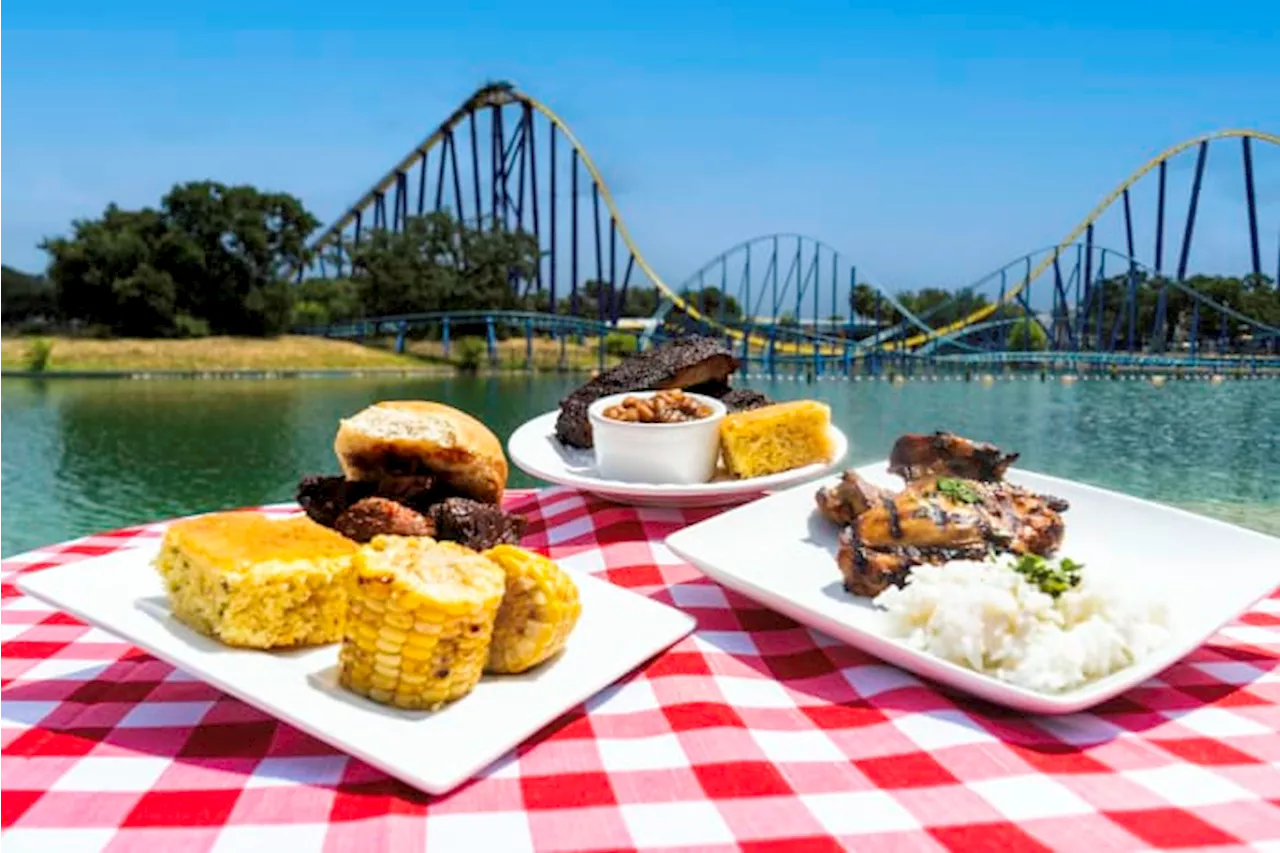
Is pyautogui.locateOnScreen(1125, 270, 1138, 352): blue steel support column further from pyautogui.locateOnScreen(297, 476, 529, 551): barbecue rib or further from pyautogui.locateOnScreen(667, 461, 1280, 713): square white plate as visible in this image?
pyautogui.locateOnScreen(297, 476, 529, 551): barbecue rib

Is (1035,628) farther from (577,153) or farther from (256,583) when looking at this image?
(577,153)

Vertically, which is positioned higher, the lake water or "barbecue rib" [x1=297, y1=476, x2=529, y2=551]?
"barbecue rib" [x1=297, y1=476, x2=529, y2=551]

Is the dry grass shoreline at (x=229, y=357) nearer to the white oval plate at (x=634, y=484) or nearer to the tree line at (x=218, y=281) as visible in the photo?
the tree line at (x=218, y=281)

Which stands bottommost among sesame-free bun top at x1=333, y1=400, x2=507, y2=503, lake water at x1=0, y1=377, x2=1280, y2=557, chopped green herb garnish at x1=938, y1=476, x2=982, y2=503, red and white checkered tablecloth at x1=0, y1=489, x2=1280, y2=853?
lake water at x1=0, y1=377, x2=1280, y2=557

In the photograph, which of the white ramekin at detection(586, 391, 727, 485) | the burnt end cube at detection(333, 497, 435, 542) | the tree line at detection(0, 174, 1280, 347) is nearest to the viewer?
the burnt end cube at detection(333, 497, 435, 542)

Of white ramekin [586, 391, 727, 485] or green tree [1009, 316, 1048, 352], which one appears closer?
white ramekin [586, 391, 727, 485]

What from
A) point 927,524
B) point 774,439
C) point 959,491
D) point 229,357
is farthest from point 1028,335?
point 927,524

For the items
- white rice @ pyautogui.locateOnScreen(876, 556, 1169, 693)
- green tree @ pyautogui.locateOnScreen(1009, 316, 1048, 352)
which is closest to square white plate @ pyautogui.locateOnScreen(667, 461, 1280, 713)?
white rice @ pyautogui.locateOnScreen(876, 556, 1169, 693)

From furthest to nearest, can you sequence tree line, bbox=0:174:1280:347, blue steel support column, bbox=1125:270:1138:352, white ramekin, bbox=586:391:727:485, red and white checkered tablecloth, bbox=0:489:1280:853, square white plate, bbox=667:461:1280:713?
tree line, bbox=0:174:1280:347 → blue steel support column, bbox=1125:270:1138:352 → white ramekin, bbox=586:391:727:485 → square white plate, bbox=667:461:1280:713 → red and white checkered tablecloth, bbox=0:489:1280:853
